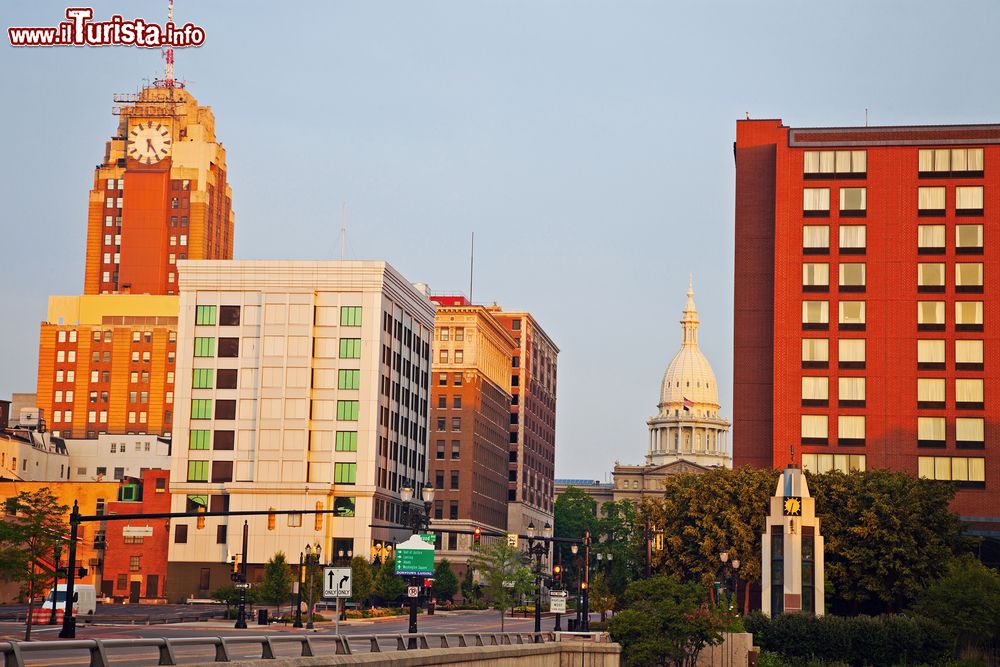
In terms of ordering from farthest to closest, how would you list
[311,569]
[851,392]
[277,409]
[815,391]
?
[277,409], [815,391], [851,392], [311,569]

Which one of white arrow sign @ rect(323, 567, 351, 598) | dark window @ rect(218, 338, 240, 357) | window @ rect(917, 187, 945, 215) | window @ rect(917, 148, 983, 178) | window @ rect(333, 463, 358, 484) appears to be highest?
window @ rect(917, 148, 983, 178)

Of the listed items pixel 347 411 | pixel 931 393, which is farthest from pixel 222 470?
pixel 931 393

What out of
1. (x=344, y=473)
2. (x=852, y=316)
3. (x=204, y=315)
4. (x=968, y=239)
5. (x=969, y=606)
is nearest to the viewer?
(x=969, y=606)

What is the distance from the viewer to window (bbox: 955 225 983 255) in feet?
374

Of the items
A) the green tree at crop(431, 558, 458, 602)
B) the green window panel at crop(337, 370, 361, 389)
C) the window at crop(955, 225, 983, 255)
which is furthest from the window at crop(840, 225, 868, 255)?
the green tree at crop(431, 558, 458, 602)

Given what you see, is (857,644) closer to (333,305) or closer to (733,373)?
(733,373)

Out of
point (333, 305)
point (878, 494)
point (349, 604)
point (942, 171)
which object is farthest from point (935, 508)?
point (333, 305)

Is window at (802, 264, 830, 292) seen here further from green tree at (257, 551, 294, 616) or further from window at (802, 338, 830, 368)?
green tree at (257, 551, 294, 616)

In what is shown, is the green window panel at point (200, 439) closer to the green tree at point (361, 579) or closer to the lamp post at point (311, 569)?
the green tree at point (361, 579)

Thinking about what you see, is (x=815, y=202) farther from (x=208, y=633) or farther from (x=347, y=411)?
(x=208, y=633)

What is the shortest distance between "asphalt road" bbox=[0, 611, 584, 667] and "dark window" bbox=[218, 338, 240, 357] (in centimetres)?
2994

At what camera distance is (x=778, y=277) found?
116750 millimetres

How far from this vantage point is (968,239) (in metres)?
114

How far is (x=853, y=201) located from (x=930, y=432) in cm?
1920
